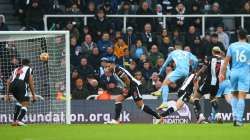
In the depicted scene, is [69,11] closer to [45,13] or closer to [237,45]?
[45,13]

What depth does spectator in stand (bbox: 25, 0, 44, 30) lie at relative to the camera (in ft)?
90.4

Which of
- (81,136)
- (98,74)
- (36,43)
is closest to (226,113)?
(98,74)

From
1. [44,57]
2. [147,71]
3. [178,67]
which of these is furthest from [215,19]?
[44,57]

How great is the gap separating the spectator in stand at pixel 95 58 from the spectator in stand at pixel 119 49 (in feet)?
1.88

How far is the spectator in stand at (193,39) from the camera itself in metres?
27.9

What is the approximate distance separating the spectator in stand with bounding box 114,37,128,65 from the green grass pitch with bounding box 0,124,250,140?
26.2 feet

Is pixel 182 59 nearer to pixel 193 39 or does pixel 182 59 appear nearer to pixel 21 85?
pixel 193 39

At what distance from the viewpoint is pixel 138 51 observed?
27.5 metres

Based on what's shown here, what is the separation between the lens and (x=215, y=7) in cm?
2881

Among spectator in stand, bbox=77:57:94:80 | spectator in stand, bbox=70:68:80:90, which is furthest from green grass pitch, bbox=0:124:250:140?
spectator in stand, bbox=77:57:94:80

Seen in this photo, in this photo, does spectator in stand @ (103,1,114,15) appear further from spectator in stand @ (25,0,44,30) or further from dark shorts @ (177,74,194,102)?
dark shorts @ (177,74,194,102)

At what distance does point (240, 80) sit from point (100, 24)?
9355 mm

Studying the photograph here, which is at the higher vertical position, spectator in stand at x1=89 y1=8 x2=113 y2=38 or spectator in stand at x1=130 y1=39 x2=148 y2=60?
spectator in stand at x1=89 y1=8 x2=113 y2=38

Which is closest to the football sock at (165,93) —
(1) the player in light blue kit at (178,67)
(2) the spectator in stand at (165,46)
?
(1) the player in light blue kit at (178,67)
